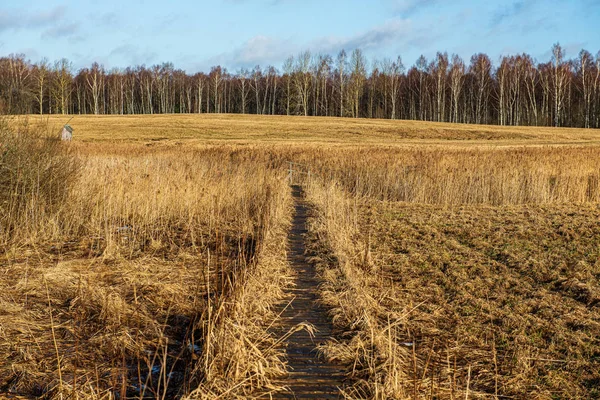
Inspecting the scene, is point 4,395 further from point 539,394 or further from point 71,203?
point 71,203

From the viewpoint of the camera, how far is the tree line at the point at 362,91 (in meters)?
63.2

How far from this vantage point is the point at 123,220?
9102mm

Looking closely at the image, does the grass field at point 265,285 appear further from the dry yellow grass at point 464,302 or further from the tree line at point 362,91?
the tree line at point 362,91

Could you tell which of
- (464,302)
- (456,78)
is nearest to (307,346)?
(464,302)

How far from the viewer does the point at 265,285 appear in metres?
5.32

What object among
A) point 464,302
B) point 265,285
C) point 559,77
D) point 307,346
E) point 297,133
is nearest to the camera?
point 307,346

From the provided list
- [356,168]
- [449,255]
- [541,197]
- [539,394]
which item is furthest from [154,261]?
[356,168]

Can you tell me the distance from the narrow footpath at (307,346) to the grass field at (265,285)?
0.34 feet

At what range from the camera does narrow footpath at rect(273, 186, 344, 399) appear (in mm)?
3480

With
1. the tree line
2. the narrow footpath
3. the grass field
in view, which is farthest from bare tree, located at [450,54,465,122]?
the narrow footpath

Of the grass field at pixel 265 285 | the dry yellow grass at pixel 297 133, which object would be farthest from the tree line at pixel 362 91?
the grass field at pixel 265 285

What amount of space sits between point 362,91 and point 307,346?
232 ft

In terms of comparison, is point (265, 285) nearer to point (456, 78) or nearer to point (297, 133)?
point (297, 133)

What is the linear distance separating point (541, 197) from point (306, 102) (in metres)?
59.8
